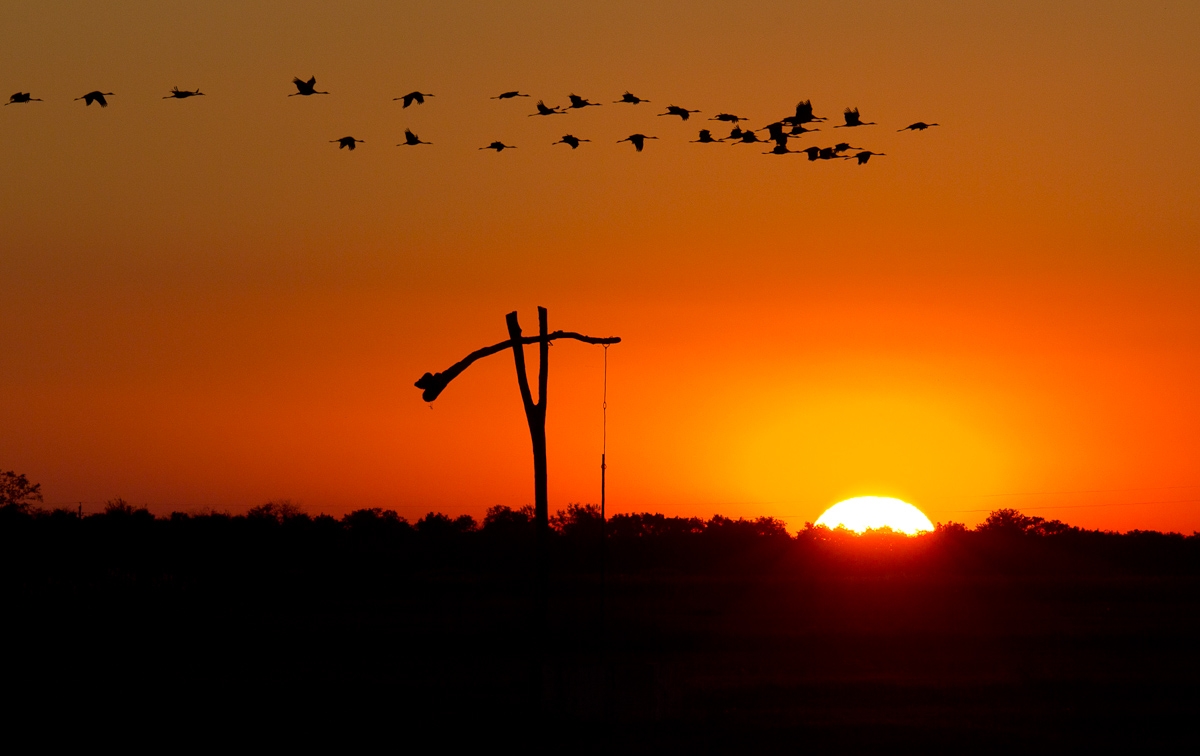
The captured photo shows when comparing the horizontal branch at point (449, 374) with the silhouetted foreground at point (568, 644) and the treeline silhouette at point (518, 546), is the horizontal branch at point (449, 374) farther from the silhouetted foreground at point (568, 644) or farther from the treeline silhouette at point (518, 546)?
the treeline silhouette at point (518, 546)

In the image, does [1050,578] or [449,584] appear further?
[1050,578]

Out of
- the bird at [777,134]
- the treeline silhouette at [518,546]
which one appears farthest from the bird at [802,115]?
the treeline silhouette at [518,546]

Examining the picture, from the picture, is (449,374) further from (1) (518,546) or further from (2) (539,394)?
(1) (518,546)

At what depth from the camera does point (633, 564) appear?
6806cm

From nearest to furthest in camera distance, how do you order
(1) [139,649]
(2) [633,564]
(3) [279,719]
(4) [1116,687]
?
(3) [279,719]
(4) [1116,687]
(1) [139,649]
(2) [633,564]

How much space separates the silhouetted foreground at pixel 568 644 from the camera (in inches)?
573

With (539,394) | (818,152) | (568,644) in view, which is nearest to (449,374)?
(539,394)

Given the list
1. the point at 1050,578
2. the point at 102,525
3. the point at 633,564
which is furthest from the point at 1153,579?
the point at 102,525

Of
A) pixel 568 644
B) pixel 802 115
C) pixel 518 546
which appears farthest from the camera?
pixel 518 546

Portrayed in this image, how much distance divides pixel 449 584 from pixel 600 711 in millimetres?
36930

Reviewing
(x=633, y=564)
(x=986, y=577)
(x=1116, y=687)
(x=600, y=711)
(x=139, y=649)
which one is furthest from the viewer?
(x=633, y=564)

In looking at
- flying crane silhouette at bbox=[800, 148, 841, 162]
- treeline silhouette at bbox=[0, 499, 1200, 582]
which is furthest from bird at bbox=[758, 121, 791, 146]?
treeline silhouette at bbox=[0, 499, 1200, 582]

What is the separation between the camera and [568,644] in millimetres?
27859

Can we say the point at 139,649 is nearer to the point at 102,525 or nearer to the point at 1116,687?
the point at 1116,687
